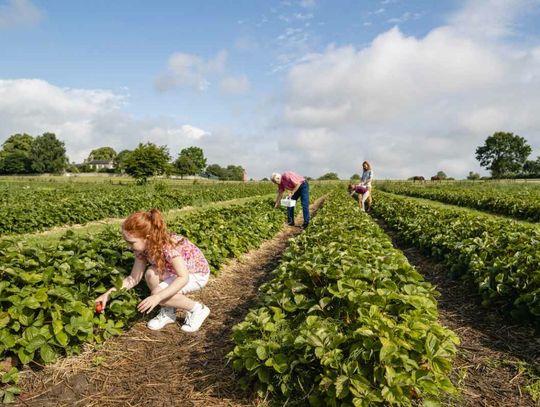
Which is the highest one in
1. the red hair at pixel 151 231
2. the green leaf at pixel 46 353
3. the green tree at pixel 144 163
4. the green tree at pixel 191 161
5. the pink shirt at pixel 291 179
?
the green tree at pixel 191 161

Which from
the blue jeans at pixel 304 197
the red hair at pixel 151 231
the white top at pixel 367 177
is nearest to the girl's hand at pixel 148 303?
the red hair at pixel 151 231

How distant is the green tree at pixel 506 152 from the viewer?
273 ft

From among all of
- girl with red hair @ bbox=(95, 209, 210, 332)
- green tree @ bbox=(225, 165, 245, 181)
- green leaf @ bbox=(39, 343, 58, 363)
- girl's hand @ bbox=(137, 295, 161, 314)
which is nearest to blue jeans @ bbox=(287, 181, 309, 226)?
girl with red hair @ bbox=(95, 209, 210, 332)

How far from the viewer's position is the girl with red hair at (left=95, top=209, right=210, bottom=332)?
13.1ft

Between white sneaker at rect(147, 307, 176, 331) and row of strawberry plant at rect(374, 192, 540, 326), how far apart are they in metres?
3.95

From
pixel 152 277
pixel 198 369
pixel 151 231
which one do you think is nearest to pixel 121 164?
pixel 152 277

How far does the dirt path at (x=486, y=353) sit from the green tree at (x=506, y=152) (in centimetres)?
9044

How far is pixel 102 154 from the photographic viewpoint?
464ft

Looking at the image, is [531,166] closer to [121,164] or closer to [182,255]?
[121,164]

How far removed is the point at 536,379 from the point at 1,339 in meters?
4.52

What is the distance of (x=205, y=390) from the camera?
3.24 m

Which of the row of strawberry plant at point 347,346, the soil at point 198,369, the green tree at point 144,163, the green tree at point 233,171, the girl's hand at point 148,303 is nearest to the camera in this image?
the row of strawberry plant at point 347,346

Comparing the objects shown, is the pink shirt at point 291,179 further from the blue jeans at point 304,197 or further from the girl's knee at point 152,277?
the girl's knee at point 152,277

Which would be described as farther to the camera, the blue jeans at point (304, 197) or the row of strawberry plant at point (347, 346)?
the blue jeans at point (304, 197)
